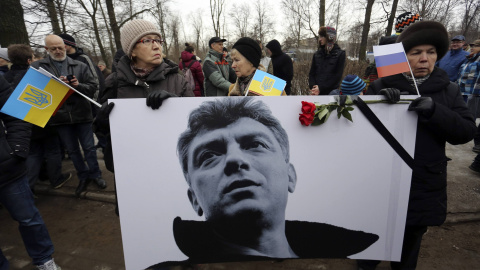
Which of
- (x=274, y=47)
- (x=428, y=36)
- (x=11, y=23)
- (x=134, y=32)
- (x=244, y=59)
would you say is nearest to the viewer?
(x=428, y=36)

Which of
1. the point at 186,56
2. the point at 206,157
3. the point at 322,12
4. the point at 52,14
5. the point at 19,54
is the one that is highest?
the point at 52,14

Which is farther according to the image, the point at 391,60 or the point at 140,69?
the point at 140,69

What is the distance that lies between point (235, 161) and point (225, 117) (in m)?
0.24

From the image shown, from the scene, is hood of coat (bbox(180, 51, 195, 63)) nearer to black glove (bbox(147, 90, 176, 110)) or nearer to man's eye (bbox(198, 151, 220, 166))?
black glove (bbox(147, 90, 176, 110))

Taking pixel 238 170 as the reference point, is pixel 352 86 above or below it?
above

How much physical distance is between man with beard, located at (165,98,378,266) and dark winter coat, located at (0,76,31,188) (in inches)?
51.3

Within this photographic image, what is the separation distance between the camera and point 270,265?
2207mm

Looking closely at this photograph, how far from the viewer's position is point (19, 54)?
3.26 m

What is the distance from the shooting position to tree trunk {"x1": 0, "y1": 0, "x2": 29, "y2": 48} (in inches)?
221

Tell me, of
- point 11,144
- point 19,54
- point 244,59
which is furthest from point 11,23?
point 244,59

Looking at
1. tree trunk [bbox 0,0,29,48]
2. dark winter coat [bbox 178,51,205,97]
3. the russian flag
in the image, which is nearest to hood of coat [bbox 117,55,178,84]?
the russian flag

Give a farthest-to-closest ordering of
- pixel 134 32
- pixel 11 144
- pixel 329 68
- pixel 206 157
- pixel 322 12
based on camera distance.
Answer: pixel 322 12 < pixel 329 68 < pixel 11 144 < pixel 134 32 < pixel 206 157

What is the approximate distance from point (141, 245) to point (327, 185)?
1.10m

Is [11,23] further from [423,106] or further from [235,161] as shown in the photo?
[423,106]
